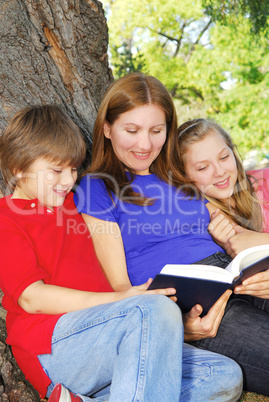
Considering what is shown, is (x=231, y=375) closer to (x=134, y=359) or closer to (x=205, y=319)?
(x=205, y=319)

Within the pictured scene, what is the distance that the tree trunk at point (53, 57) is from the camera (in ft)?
7.84

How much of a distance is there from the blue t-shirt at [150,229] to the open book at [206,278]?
388 millimetres

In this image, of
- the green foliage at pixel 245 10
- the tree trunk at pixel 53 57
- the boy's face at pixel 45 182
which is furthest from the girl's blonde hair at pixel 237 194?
the green foliage at pixel 245 10

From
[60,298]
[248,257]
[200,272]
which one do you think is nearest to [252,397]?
[248,257]

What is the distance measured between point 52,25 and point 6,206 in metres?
1.26

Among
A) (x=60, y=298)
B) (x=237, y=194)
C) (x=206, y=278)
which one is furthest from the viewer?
(x=237, y=194)

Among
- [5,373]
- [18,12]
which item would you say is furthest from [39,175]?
[18,12]

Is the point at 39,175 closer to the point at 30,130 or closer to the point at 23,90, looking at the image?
the point at 30,130

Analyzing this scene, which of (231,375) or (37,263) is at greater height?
(37,263)

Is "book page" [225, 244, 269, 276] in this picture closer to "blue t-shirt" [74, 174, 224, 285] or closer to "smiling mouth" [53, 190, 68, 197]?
"blue t-shirt" [74, 174, 224, 285]

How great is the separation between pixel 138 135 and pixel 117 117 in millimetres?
163

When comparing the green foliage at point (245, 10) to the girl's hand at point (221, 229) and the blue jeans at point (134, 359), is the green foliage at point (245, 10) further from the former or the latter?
the blue jeans at point (134, 359)

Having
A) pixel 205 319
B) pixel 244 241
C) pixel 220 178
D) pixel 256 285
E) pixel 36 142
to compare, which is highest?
pixel 36 142

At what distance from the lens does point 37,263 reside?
1.79 meters
